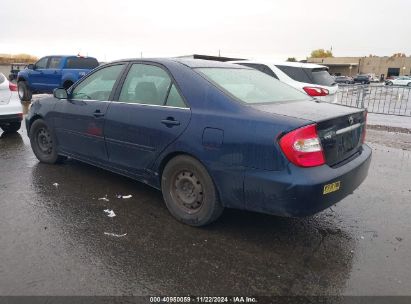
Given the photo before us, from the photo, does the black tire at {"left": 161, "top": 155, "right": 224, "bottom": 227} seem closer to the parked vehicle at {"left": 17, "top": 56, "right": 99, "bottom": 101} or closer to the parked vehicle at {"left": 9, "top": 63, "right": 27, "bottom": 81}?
the parked vehicle at {"left": 17, "top": 56, "right": 99, "bottom": 101}

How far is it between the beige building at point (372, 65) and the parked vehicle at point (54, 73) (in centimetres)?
8814

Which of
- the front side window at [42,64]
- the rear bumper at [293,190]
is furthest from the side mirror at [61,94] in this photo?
the front side window at [42,64]

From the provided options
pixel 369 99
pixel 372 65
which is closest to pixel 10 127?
pixel 369 99

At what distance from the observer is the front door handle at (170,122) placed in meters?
3.67

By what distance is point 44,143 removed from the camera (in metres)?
5.72

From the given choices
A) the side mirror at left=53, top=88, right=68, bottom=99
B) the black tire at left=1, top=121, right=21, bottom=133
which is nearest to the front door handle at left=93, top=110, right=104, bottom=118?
the side mirror at left=53, top=88, right=68, bottom=99

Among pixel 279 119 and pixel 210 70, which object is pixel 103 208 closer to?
pixel 210 70

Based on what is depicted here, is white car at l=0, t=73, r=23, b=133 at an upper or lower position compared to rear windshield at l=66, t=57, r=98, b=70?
lower

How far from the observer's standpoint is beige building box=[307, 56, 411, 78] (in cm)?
9281

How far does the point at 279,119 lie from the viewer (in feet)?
10.3

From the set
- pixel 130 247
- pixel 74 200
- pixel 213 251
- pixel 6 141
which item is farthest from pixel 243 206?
pixel 6 141

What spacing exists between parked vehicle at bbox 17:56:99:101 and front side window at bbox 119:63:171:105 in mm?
10127

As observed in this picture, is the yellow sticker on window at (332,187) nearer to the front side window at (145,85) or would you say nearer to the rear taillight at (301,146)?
the rear taillight at (301,146)

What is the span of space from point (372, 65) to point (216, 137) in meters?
106
